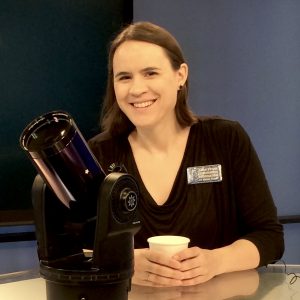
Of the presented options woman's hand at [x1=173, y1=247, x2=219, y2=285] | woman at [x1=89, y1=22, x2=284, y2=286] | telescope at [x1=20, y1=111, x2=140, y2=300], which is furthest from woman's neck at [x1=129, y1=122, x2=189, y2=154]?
telescope at [x1=20, y1=111, x2=140, y2=300]

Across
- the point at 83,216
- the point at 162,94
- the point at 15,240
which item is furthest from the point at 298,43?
the point at 83,216

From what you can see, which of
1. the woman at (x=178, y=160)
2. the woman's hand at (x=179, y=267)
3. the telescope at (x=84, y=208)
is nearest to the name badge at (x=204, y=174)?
the woman at (x=178, y=160)

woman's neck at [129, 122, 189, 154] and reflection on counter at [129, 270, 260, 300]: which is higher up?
woman's neck at [129, 122, 189, 154]

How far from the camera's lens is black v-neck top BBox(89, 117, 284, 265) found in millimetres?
1676

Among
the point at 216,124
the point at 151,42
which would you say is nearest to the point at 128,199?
the point at 151,42

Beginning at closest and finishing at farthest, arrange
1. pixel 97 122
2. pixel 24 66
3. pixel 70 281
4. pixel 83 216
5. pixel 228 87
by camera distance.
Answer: pixel 70 281 → pixel 83 216 → pixel 24 66 → pixel 97 122 → pixel 228 87

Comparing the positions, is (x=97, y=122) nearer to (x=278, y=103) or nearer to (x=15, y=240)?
(x=15, y=240)

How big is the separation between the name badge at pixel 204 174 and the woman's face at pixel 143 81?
22 centimetres

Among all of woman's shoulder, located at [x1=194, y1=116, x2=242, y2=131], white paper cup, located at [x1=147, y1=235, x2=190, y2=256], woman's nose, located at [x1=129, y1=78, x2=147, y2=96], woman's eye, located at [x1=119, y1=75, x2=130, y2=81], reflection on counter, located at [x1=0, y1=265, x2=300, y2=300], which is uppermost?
woman's eye, located at [x1=119, y1=75, x2=130, y2=81]

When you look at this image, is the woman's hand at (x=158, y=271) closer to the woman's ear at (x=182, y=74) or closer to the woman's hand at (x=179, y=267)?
the woman's hand at (x=179, y=267)

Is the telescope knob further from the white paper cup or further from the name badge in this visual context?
the name badge

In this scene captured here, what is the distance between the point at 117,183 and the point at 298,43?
93.5 inches

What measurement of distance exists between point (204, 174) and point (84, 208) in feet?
2.81

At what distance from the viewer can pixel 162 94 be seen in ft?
5.53
